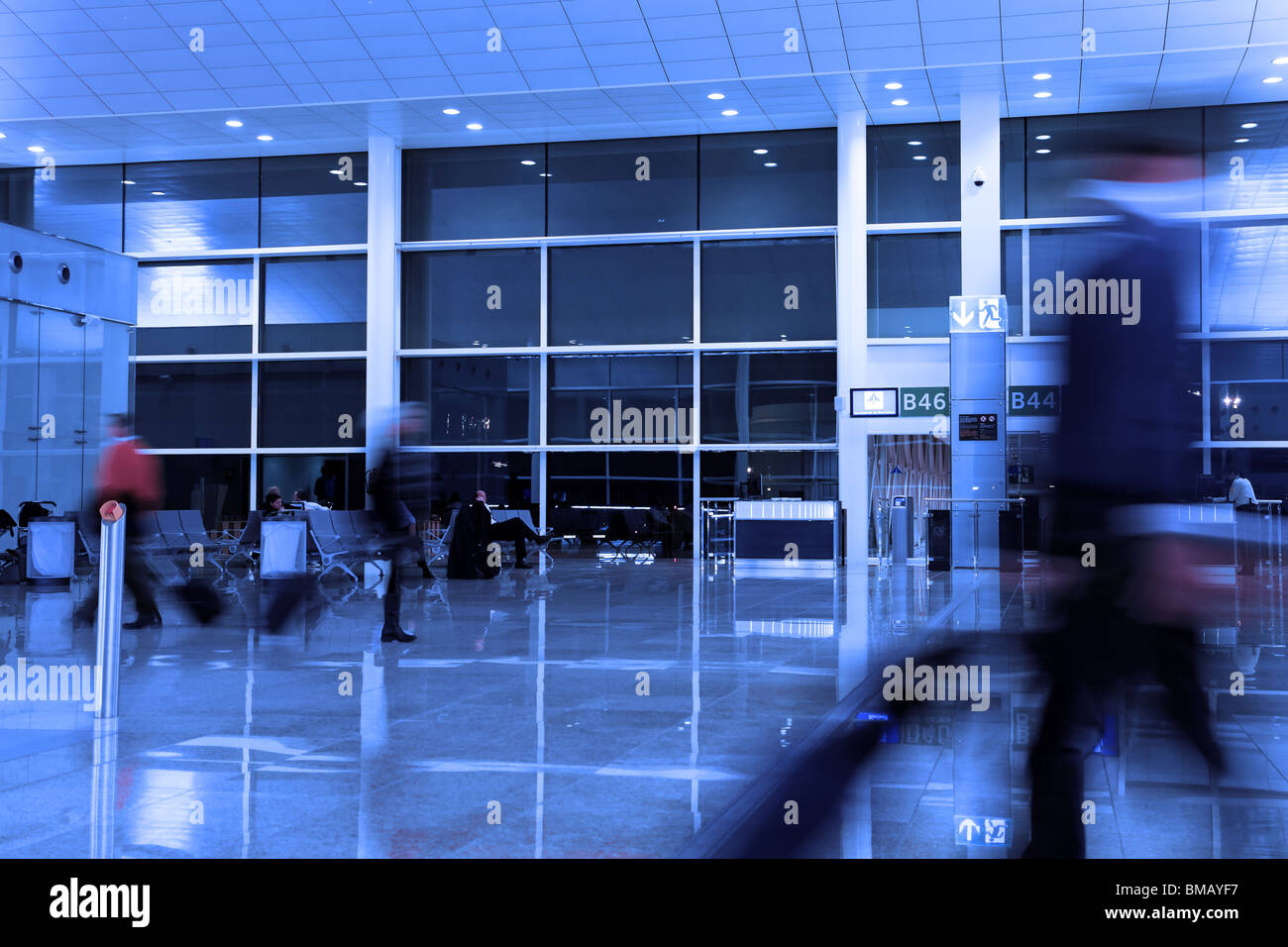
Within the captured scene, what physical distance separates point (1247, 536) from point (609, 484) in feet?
32.4

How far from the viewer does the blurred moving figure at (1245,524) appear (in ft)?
48.2

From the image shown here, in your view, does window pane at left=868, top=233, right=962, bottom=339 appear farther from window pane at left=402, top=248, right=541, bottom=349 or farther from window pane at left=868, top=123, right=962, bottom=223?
window pane at left=402, top=248, right=541, bottom=349

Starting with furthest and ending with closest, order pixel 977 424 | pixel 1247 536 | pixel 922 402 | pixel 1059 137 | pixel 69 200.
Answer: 1. pixel 69 200
2. pixel 1059 137
3. pixel 922 402
4. pixel 977 424
5. pixel 1247 536

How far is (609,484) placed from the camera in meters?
20.5

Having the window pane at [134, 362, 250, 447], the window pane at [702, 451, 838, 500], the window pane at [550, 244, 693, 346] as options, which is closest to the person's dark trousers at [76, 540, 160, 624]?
the window pane at [702, 451, 838, 500]

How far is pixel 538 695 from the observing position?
19.6 ft

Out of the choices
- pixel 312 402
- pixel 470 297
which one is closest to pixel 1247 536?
pixel 470 297

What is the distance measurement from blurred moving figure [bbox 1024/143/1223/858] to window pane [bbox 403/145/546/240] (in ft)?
63.0

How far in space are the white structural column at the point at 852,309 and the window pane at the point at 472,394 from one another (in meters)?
5.39

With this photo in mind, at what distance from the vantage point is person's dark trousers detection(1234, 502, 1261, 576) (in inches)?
578

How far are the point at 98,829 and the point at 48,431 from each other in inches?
576

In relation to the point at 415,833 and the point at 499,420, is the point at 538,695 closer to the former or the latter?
the point at 415,833

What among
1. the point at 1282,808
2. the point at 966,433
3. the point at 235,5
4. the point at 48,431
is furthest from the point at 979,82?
the point at 1282,808

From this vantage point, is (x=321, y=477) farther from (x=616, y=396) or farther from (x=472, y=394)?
(x=616, y=396)
